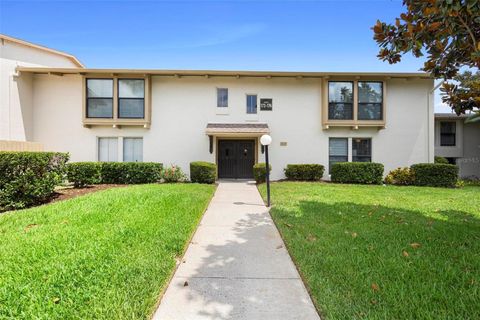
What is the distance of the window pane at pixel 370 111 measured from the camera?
42.0ft

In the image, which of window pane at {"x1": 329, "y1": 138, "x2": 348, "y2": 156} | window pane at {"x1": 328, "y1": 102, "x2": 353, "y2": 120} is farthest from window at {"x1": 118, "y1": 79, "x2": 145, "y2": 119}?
window pane at {"x1": 329, "y1": 138, "x2": 348, "y2": 156}

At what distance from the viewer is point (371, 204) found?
7.24 meters

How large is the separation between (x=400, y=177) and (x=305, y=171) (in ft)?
14.9

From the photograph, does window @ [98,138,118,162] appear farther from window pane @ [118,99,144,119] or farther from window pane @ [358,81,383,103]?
window pane @ [358,81,383,103]

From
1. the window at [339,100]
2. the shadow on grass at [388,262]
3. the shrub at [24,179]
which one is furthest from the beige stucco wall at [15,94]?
the window at [339,100]

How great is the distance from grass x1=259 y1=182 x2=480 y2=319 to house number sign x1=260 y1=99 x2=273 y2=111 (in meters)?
6.99

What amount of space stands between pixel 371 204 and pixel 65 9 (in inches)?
517

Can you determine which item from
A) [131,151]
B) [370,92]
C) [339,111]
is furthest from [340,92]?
[131,151]

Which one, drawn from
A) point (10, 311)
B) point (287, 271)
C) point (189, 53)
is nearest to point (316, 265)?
point (287, 271)

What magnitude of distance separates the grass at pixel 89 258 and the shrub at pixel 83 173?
398 centimetres

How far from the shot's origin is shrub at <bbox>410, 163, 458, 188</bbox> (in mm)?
11258

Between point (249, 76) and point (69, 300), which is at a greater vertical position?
point (249, 76)

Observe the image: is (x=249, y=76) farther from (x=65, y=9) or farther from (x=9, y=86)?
(x=9, y=86)

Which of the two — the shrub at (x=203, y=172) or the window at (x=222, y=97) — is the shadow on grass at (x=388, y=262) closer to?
the shrub at (x=203, y=172)
